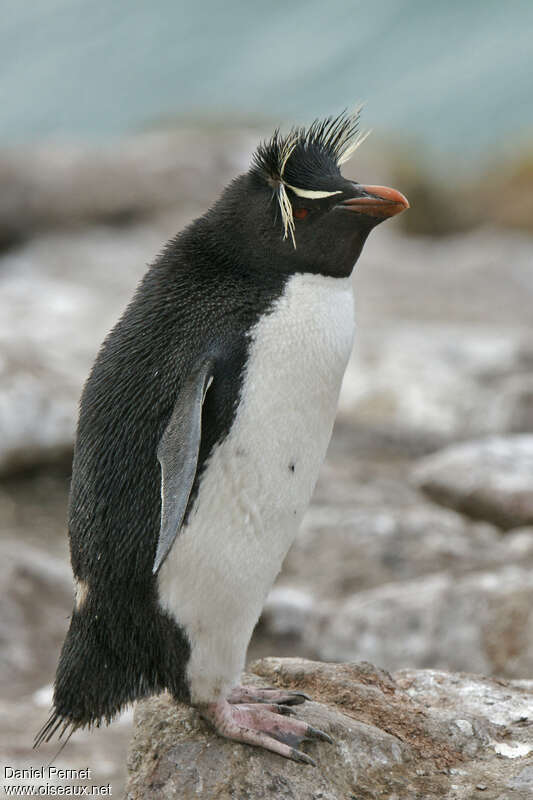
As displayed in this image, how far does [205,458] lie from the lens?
2340 millimetres

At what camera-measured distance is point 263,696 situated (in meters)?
2.64

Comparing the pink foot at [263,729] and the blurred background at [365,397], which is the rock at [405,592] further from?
the pink foot at [263,729]

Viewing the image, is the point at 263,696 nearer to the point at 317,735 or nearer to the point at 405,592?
the point at 317,735

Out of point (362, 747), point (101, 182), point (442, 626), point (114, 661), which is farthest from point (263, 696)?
point (101, 182)

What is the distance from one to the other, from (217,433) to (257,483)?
→ 0.15 metres

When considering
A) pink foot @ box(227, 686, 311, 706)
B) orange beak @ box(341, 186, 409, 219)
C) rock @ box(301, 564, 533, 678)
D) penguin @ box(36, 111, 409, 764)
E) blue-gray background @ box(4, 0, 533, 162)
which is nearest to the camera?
penguin @ box(36, 111, 409, 764)

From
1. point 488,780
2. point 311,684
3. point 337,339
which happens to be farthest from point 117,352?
point 488,780

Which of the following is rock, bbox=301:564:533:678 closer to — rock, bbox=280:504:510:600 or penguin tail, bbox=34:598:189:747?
rock, bbox=280:504:510:600

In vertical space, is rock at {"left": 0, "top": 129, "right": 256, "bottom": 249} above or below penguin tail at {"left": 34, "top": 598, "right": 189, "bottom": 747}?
above

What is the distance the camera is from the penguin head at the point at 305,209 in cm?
246

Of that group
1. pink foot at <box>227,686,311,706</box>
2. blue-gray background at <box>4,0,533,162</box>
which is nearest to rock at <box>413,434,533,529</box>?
pink foot at <box>227,686,311,706</box>

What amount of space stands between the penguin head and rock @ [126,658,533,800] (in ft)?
3.65

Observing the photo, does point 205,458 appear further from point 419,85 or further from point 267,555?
point 419,85

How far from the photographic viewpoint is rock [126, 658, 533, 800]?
2344 millimetres
